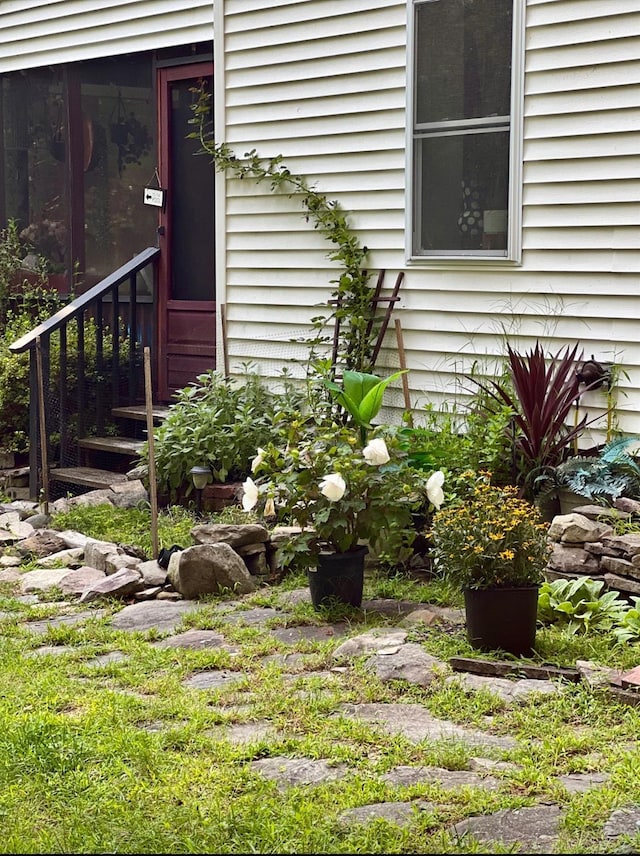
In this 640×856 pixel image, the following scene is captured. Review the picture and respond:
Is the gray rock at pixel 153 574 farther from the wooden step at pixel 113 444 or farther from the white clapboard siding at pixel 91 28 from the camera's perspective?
the white clapboard siding at pixel 91 28

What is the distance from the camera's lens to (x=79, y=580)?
20.7 feet

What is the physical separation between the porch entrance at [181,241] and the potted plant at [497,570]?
15.8 feet

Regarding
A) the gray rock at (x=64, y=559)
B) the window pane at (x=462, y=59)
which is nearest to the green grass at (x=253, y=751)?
the gray rock at (x=64, y=559)

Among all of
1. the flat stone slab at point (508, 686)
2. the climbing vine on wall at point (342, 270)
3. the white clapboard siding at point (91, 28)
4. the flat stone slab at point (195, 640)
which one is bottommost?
the flat stone slab at point (195, 640)

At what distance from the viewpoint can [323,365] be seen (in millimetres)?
6500

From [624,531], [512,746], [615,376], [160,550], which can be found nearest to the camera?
[512,746]

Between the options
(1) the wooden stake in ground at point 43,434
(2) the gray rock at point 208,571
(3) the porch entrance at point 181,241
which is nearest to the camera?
(2) the gray rock at point 208,571

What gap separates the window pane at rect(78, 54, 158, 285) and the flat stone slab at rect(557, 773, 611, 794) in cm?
707

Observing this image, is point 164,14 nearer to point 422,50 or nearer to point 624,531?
point 422,50

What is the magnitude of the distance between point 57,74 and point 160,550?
18.7ft

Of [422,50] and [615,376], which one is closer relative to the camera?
[615,376]

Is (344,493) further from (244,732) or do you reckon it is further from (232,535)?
(244,732)

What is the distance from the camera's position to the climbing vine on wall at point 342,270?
755 cm

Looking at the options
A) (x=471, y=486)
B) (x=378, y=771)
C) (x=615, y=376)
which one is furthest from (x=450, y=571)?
(x=615, y=376)
